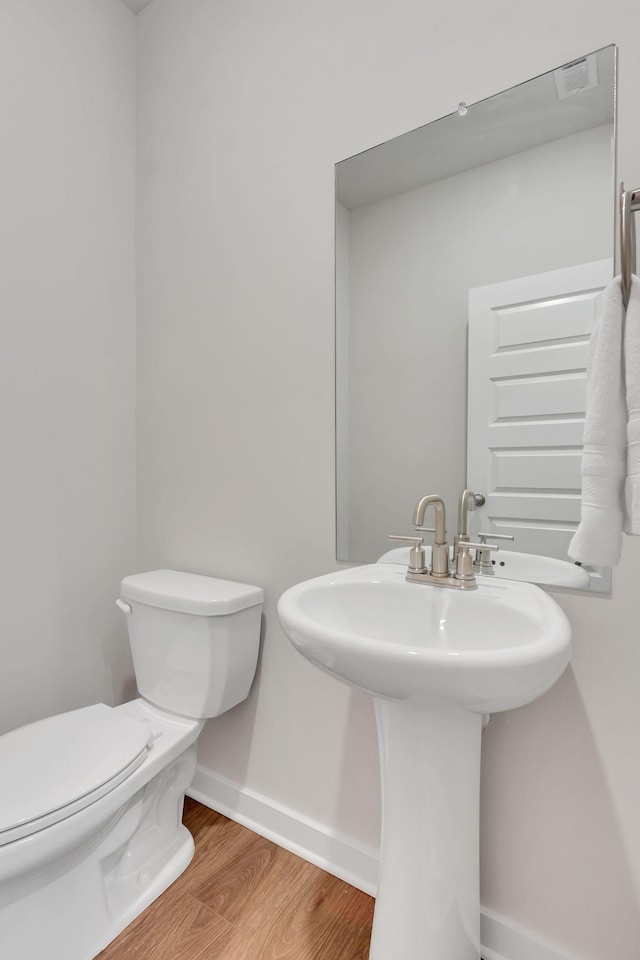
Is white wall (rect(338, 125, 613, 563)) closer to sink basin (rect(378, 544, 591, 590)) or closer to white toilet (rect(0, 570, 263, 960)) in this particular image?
sink basin (rect(378, 544, 591, 590))

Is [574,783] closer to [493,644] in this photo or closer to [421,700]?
[493,644]

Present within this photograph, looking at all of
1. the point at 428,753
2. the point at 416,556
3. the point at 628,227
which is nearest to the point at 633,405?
the point at 628,227

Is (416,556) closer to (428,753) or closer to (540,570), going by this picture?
(540,570)

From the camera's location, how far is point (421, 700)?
0.77 metres

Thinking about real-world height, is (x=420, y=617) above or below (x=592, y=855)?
above

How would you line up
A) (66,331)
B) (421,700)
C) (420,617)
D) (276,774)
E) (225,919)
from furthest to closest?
(66,331) < (276,774) < (225,919) < (420,617) < (421,700)

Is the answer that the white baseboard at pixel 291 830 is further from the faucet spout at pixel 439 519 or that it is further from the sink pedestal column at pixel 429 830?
the faucet spout at pixel 439 519

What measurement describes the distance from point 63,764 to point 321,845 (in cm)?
71

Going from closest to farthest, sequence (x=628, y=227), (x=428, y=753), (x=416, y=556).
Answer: (x=628, y=227) → (x=428, y=753) → (x=416, y=556)

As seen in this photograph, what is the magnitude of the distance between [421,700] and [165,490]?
126 cm

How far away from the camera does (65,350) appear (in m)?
1.63

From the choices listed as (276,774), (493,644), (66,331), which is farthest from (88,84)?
(276,774)

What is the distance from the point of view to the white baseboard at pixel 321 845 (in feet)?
3.53

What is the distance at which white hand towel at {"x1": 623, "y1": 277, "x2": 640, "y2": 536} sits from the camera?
75 centimetres
